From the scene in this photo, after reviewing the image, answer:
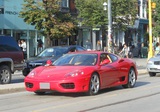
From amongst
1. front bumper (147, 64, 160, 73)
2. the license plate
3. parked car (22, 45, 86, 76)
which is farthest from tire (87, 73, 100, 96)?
front bumper (147, 64, 160, 73)

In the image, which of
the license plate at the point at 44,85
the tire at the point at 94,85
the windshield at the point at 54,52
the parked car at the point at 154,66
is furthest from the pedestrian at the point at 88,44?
the license plate at the point at 44,85

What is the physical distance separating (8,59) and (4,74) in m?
0.62

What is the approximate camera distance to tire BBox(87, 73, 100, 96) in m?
12.8

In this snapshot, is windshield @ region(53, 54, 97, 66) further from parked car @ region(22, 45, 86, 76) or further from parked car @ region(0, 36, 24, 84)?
parked car @ region(22, 45, 86, 76)

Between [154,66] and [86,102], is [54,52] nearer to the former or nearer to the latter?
[154,66]

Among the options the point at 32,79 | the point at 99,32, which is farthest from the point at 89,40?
the point at 32,79

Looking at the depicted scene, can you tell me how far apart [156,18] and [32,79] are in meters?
36.1

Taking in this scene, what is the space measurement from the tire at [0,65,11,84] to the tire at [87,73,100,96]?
16.5ft

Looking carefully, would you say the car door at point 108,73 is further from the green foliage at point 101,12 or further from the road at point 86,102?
the green foliage at point 101,12

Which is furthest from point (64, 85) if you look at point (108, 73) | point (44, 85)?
point (108, 73)

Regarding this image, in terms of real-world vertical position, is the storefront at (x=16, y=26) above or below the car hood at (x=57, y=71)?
above

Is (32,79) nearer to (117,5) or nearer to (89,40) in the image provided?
(117,5)

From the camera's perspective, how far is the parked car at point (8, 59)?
1688 cm

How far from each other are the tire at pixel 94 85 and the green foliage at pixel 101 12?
27.1m
